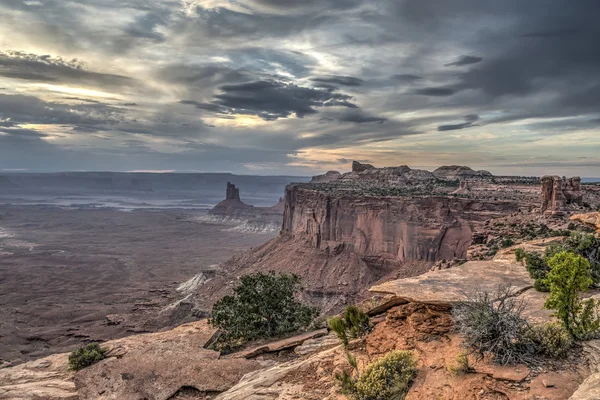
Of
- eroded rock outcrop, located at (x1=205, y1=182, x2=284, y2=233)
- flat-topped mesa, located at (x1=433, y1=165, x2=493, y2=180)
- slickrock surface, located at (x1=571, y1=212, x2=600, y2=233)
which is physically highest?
flat-topped mesa, located at (x1=433, y1=165, x2=493, y2=180)

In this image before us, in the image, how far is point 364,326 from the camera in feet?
39.2

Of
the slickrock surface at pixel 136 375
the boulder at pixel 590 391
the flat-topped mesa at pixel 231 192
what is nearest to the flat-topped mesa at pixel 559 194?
the slickrock surface at pixel 136 375

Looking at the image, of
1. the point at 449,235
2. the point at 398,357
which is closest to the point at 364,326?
the point at 398,357

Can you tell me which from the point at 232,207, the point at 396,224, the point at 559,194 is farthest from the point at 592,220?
the point at 232,207

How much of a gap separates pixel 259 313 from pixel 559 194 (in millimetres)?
28884

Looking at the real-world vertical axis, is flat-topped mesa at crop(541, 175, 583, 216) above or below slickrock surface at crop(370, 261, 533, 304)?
above

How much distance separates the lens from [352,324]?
11875 mm

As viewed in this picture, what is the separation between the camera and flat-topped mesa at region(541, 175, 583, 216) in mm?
32125

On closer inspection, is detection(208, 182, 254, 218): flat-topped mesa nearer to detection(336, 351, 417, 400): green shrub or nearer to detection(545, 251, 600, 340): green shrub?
detection(336, 351, 417, 400): green shrub

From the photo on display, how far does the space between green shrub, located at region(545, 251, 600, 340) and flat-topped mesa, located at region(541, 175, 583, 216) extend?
28279mm

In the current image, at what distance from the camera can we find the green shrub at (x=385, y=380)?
8211 millimetres

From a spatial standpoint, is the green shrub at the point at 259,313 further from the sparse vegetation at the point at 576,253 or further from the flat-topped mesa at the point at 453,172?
the flat-topped mesa at the point at 453,172

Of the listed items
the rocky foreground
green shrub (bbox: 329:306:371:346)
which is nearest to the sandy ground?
the rocky foreground

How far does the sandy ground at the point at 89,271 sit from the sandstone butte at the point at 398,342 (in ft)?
38.9
